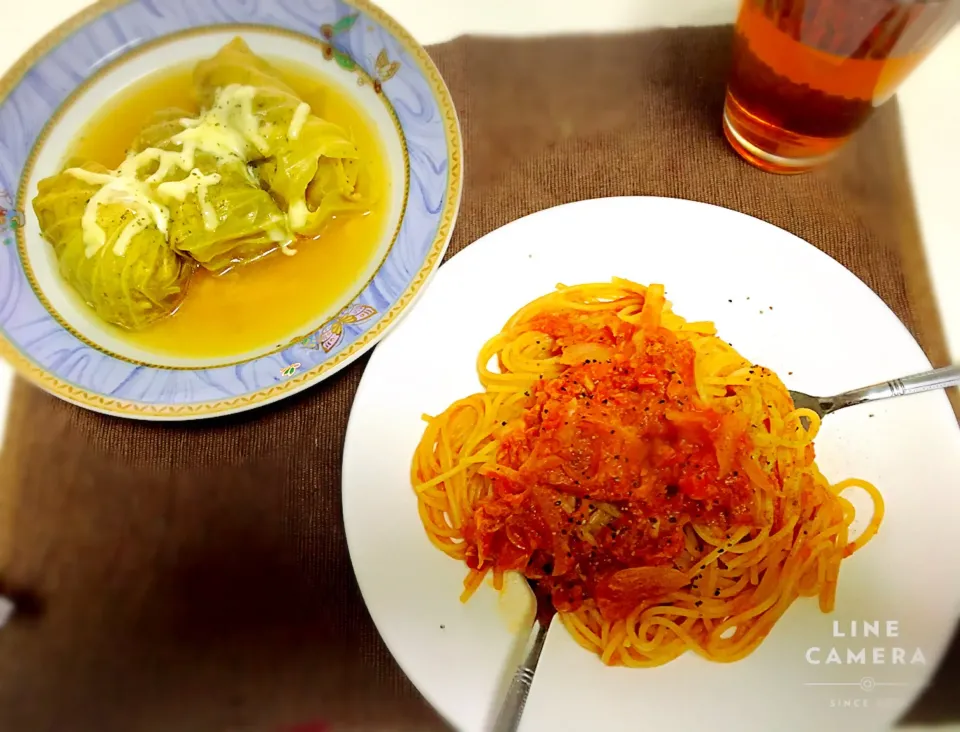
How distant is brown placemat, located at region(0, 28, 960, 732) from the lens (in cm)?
126

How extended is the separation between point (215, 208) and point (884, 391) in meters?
1.24

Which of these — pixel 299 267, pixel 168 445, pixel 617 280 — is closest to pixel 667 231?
pixel 617 280

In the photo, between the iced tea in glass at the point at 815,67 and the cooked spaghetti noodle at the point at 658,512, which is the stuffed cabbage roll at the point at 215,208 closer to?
the cooked spaghetti noodle at the point at 658,512

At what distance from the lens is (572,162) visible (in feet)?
5.16

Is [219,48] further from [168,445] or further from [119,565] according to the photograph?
[119,565]

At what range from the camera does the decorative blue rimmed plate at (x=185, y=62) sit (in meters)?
1.29

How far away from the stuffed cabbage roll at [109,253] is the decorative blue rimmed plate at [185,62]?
55 millimetres

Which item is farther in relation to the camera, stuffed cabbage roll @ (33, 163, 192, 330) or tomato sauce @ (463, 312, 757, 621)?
stuffed cabbage roll @ (33, 163, 192, 330)

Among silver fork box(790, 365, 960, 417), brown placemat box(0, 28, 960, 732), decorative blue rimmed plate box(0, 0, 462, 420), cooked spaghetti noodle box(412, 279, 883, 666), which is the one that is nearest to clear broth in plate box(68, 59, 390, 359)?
decorative blue rimmed plate box(0, 0, 462, 420)

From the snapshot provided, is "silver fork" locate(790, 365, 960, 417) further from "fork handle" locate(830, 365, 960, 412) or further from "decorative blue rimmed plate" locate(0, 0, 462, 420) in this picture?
"decorative blue rimmed plate" locate(0, 0, 462, 420)

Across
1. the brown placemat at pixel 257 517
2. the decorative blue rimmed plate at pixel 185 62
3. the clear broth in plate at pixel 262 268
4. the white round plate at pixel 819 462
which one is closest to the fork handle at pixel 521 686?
the white round plate at pixel 819 462

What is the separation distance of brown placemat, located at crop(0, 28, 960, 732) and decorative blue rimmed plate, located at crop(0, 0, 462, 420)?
11cm

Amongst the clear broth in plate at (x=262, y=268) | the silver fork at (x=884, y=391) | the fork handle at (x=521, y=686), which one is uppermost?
the clear broth in plate at (x=262, y=268)

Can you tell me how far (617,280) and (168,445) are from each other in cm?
89
